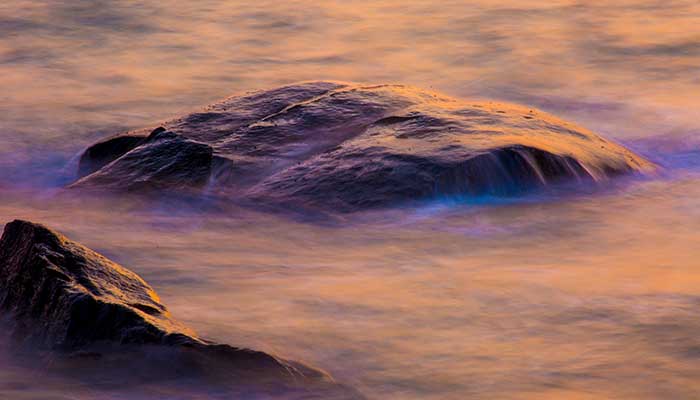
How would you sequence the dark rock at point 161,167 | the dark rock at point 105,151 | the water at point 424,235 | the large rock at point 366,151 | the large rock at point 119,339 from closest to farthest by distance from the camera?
the large rock at point 119,339, the water at point 424,235, the large rock at point 366,151, the dark rock at point 161,167, the dark rock at point 105,151

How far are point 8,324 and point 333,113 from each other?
9.23ft

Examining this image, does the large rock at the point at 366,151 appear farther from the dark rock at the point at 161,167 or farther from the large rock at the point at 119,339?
the large rock at the point at 119,339

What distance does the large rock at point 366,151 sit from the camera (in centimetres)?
604

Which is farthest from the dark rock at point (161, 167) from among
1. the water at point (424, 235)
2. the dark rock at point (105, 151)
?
the dark rock at point (105, 151)

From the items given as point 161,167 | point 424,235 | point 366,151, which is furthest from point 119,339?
point 161,167

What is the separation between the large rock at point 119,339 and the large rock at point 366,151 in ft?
6.29

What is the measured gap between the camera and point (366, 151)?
242 inches

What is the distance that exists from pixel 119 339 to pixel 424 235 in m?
2.06

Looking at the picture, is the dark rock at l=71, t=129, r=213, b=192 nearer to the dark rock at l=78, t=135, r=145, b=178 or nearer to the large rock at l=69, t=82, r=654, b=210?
the large rock at l=69, t=82, r=654, b=210

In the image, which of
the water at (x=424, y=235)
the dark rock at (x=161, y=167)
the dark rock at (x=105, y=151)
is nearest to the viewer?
the water at (x=424, y=235)

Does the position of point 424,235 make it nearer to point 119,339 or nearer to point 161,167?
point 161,167

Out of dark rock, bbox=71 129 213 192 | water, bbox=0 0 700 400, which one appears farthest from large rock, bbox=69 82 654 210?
water, bbox=0 0 700 400

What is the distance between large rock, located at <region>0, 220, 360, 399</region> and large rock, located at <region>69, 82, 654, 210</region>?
6.29 feet

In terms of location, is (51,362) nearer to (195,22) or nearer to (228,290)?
(228,290)
